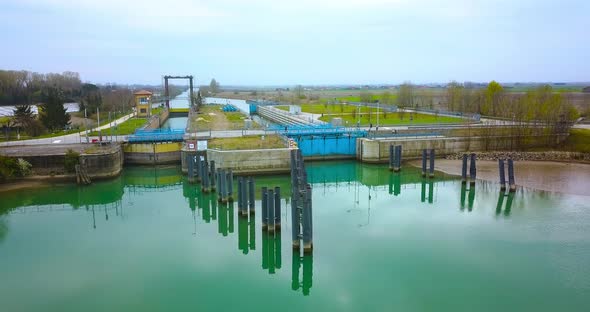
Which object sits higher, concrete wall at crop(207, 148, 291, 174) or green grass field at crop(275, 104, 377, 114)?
green grass field at crop(275, 104, 377, 114)

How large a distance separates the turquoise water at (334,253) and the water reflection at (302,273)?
0.14 ft

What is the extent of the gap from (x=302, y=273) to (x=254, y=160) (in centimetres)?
1502

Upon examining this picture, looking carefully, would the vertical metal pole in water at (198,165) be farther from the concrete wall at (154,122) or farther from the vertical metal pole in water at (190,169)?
the concrete wall at (154,122)

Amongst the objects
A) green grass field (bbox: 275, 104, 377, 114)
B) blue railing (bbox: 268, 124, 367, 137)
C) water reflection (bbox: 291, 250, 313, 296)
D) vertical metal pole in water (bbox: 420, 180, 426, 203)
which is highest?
green grass field (bbox: 275, 104, 377, 114)

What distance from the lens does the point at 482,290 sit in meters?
16.2

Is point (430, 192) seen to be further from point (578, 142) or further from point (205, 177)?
point (578, 142)

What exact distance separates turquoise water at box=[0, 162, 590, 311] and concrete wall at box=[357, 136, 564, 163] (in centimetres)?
704

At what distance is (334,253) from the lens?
19469mm

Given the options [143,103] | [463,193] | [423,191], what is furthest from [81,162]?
[143,103]

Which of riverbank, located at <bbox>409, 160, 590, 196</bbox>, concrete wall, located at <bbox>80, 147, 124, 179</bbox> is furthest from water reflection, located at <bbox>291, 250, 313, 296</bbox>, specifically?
concrete wall, located at <bbox>80, 147, 124, 179</bbox>

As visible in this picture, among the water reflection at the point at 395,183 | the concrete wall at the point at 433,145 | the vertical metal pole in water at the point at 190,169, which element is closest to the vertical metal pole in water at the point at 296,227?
the water reflection at the point at 395,183

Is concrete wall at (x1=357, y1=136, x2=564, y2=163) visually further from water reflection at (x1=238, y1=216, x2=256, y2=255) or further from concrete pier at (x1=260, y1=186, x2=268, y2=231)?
concrete pier at (x1=260, y1=186, x2=268, y2=231)

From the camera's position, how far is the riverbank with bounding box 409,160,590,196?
28672mm

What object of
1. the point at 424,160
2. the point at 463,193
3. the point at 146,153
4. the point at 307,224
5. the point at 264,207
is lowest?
the point at 463,193
